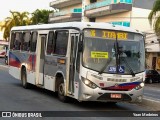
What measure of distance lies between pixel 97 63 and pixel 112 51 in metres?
0.69

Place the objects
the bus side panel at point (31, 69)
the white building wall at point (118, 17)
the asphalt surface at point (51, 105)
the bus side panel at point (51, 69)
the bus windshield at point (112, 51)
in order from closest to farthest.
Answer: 1. the asphalt surface at point (51, 105)
2. the bus windshield at point (112, 51)
3. the bus side panel at point (51, 69)
4. the bus side panel at point (31, 69)
5. the white building wall at point (118, 17)

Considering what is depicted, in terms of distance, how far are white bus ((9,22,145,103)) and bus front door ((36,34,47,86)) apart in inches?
43.9

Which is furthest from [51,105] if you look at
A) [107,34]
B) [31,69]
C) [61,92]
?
[31,69]

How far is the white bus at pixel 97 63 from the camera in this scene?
13.2m

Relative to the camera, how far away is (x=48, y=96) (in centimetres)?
1625

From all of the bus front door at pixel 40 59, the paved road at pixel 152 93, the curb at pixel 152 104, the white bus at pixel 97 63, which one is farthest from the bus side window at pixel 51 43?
the paved road at pixel 152 93

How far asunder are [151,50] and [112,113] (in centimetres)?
3931

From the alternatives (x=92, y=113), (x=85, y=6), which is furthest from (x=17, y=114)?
(x=85, y=6)

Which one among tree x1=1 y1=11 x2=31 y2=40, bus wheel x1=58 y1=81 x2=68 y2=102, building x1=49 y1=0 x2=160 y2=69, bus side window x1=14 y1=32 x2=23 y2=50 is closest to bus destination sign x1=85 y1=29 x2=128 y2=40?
bus wheel x1=58 y1=81 x2=68 y2=102

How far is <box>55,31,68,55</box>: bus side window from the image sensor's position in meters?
14.9

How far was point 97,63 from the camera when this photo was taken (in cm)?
1335

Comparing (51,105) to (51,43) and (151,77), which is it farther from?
(151,77)

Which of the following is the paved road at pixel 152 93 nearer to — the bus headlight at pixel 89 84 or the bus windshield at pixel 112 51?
the bus windshield at pixel 112 51

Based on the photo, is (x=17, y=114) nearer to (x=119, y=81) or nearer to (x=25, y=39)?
(x=119, y=81)
